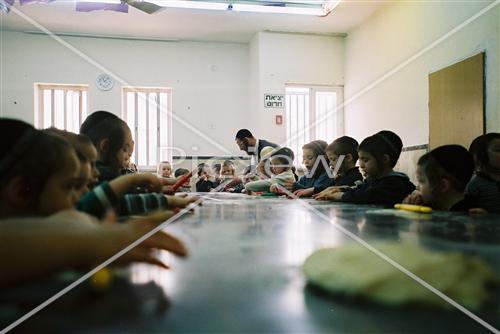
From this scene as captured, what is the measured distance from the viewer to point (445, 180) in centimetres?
86

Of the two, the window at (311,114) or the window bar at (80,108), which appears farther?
the window at (311,114)

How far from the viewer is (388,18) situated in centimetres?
311

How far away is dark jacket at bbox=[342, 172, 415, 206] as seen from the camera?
3.47 ft

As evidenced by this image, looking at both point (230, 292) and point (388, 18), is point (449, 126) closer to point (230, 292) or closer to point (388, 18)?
point (388, 18)

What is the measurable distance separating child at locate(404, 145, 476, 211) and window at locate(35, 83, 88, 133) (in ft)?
2.63

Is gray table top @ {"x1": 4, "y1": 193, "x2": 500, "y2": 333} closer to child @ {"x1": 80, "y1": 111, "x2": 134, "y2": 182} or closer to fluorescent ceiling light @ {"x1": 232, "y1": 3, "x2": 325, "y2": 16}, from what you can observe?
child @ {"x1": 80, "y1": 111, "x2": 134, "y2": 182}

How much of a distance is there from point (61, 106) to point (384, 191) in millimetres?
1016

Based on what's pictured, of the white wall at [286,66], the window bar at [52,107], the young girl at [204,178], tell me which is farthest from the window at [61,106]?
the white wall at [286,66]

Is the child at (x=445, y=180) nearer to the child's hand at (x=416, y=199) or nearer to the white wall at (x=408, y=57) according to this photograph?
the child's hand at (x=416, y=199)

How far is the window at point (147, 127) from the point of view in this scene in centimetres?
28

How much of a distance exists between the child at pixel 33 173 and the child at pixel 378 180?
983 mm

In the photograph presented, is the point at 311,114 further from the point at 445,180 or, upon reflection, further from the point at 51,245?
the point at 51,245

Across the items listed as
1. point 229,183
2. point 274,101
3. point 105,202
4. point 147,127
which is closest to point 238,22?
point 274,101

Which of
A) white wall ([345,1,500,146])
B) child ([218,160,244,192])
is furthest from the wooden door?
child ([218,160,244,192])
